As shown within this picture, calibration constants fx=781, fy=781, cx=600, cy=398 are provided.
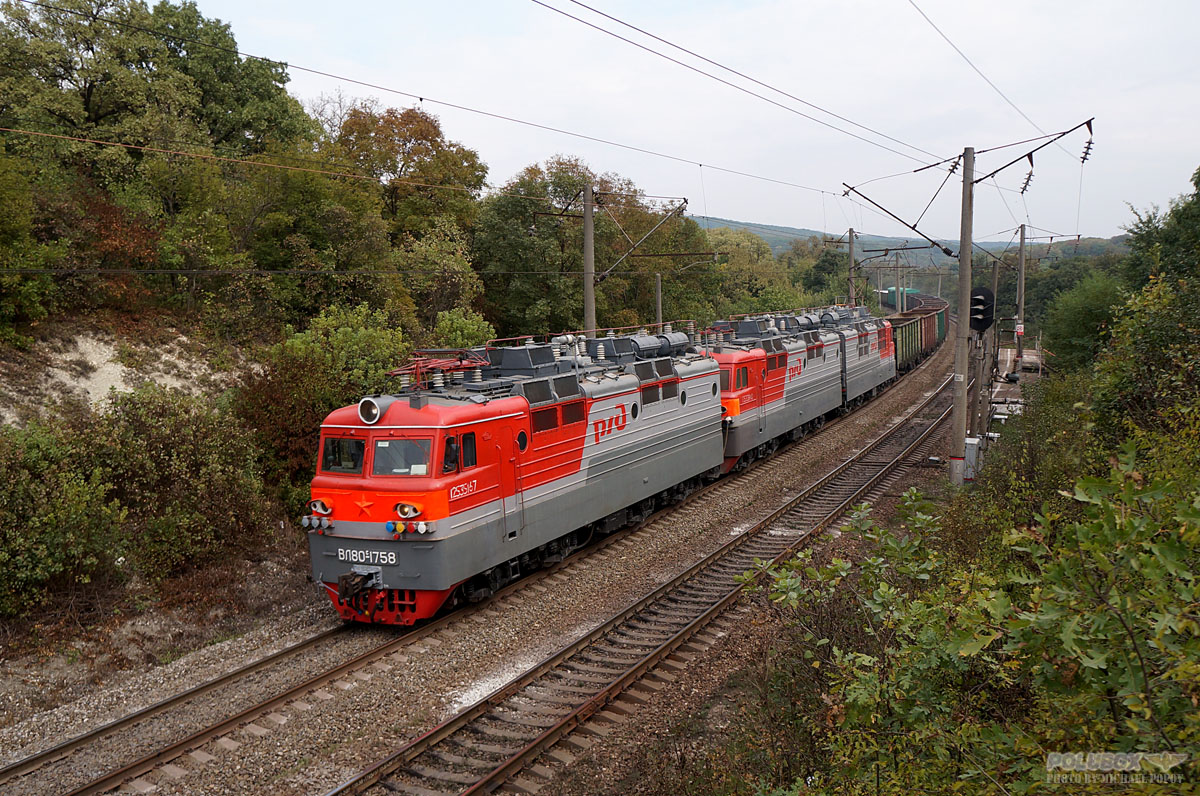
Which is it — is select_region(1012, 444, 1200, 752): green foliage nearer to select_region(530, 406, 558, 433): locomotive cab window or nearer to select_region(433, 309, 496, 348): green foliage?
select_region(530, 406, 558, 433): locomotive cab window

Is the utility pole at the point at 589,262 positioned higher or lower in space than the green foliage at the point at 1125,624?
higher

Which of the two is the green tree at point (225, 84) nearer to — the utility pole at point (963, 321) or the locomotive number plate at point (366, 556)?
the locomotive number plate at point (366, 556)

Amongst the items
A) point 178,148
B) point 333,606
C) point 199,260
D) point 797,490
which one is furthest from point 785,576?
point 178,148

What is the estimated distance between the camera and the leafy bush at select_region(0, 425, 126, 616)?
11047mm

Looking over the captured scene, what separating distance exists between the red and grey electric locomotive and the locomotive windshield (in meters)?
0.02

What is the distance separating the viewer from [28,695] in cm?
999

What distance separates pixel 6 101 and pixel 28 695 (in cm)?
2021

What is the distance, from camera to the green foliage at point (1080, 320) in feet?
102

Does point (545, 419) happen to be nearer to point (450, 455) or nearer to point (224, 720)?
point (450, 455)

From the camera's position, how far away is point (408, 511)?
10.9 metres

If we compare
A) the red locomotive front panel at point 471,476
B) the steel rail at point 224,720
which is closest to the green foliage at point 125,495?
the steel rail at point 224,720

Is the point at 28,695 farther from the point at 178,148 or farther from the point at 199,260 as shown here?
the point at 178,148

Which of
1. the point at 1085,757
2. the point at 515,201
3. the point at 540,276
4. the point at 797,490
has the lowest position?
the point at 797,490

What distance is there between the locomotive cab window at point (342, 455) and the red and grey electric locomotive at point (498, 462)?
0.02 meters
